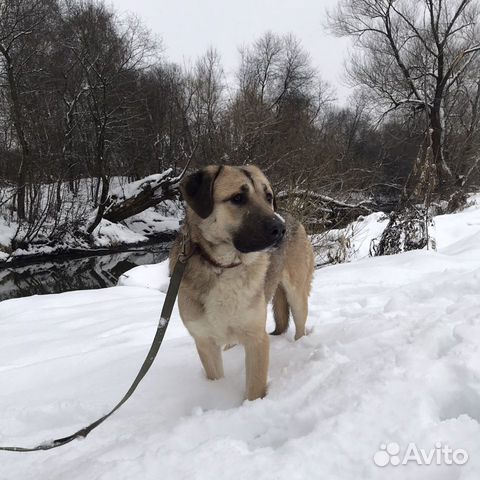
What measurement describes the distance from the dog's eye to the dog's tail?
131cm

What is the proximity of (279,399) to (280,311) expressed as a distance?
4.97ft

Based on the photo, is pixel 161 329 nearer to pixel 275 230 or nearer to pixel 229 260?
pixel 229 260

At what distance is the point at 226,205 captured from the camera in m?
2.57

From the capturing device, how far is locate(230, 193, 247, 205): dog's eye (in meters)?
2.58

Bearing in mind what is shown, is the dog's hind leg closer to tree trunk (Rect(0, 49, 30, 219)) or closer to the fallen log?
tree trunk (Rect(0, 49, 30, 219))

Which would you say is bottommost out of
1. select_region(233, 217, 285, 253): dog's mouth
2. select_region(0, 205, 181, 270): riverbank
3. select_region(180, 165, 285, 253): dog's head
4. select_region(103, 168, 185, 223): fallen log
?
select_region(0, 205, 181, 270): riverbank

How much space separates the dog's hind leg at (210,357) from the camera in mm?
2709

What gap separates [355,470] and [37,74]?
21933 mm

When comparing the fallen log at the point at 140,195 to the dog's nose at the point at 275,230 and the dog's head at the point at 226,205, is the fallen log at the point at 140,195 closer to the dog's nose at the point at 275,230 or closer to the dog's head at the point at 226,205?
the dog's head at the point at 226,205

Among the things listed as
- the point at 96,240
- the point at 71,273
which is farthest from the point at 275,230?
the point at 96,240

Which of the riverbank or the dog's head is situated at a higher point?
the dog's head

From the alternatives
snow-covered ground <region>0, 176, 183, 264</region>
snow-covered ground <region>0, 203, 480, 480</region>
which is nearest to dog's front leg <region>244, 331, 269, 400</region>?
snow-covered ground <region>0, 203, 480, 480</region>

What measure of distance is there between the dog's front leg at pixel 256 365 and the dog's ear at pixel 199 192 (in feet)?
2.86

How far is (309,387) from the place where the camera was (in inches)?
88.1
